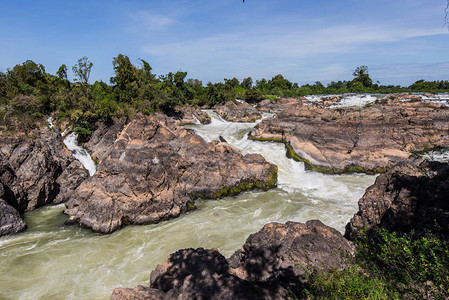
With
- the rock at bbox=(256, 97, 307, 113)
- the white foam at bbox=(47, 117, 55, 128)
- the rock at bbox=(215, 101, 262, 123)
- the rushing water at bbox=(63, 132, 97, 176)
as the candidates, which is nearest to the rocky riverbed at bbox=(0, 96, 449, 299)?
the rushing water at bbox=(63, 132, 97, 176)

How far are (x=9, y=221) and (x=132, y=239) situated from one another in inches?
208

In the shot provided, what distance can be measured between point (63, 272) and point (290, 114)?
62.4ft

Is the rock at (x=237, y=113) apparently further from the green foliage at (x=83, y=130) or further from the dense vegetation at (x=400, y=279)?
the dense vegetation at (x=400, y=279)

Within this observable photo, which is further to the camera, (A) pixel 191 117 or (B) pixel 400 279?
(A) pixel 191 117

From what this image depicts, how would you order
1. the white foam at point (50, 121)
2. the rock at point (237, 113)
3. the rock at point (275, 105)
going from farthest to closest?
the rock at point (275, 105)
the rock at point (237, 113)
the white foam at point (50, 121)

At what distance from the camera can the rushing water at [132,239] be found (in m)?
7.65

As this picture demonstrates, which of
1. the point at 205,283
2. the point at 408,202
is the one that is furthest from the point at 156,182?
the point at 408,202

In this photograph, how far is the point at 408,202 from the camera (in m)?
6.03

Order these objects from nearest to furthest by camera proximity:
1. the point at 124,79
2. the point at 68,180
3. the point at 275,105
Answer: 1. the point at 68,180
2. the point at 124,79
3. the point at 275,105

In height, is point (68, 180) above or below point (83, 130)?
below

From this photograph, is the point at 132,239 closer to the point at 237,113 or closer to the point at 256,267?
the point at 256,267

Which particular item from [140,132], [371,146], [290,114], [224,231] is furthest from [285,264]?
[290,114]

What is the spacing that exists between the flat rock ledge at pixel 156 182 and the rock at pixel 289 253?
5.78 m

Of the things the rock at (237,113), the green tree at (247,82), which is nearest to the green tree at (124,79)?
the rock at (237,113)
